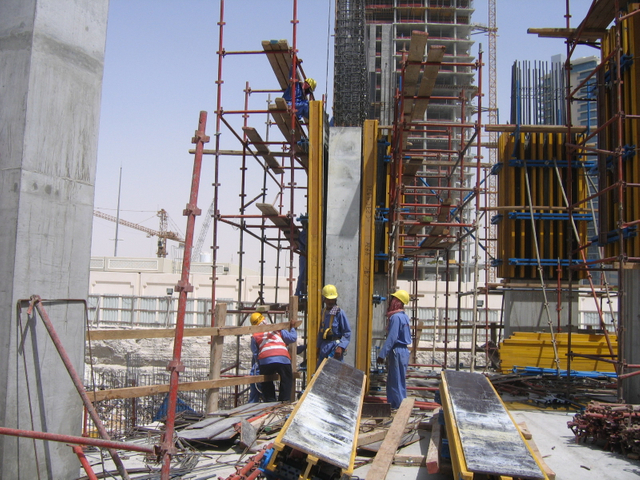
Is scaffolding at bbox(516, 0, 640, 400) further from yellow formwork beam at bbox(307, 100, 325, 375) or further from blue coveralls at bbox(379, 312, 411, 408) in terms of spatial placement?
yellow formwork beam at bbox(307, 100, 325, 375)

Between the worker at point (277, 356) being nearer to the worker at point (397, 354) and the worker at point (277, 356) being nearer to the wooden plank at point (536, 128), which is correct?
the worker at point (397, 354)

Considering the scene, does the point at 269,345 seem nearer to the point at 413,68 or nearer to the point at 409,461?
the point at 409,461

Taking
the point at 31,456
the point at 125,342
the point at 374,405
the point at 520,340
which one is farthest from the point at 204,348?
the point at 31,456

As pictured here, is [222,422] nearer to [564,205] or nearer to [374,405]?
[374,405]

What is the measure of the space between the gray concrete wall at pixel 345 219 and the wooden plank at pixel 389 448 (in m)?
2.31

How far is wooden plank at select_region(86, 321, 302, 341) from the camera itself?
6691 millimetres

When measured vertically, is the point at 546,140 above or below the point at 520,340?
above

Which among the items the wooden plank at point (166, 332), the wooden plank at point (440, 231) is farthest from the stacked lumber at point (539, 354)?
the wooden plank at point (166, 332)

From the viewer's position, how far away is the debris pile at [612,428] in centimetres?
628

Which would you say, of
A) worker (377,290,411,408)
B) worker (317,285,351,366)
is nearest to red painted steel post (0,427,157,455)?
worker (317,285,351,366)

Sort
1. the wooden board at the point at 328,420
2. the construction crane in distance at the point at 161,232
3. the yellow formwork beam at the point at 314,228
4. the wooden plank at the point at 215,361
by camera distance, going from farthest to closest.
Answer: the construction crane in distance at the point at 161,232
the yellow formwork beam at the point at 314,228
the wooden plank at the point at 215,361
the wooden board at the point at 328,420

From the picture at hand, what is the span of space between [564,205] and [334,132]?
650 centimetres

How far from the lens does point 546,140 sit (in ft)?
45.2

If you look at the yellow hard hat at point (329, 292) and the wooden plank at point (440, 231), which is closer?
the yellow hard hat at point (329, 292)
